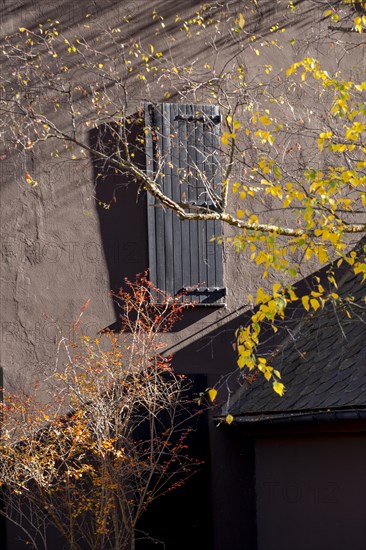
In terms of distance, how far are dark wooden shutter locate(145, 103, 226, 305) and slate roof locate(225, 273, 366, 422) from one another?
39.1 inches

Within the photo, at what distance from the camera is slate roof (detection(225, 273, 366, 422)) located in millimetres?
8969

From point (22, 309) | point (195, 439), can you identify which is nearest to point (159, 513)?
point (195, 439)

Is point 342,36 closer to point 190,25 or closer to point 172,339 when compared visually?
point 190,25

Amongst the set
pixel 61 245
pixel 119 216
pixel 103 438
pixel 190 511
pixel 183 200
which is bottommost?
pixel 190 511

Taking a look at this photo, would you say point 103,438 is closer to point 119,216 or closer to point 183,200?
point 119,216

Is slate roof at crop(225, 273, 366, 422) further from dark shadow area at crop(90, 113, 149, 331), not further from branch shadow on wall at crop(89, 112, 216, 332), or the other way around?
dark shadow area at crop(90, 113, 149, 331)

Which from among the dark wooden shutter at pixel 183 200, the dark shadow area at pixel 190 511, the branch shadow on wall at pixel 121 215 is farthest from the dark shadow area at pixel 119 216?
the dark shadow area at pixel 190 511

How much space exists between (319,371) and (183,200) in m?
2.39

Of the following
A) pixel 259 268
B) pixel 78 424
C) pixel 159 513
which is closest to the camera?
pixel 78 424

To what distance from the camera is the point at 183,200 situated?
11.0m

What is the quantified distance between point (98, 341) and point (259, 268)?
7.61 feet

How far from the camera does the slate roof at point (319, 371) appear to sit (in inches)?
353

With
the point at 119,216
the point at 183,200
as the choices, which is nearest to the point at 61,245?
the point at 119,216

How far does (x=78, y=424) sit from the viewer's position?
9.63 meters
